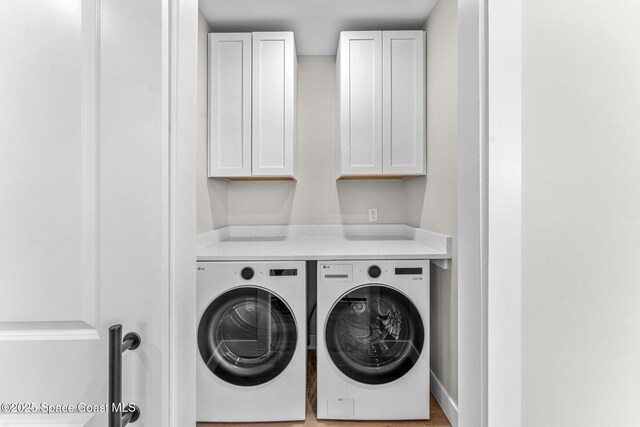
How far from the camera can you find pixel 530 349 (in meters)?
0.55

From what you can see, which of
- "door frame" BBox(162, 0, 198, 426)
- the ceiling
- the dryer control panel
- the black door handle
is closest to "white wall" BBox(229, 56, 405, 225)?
the ceiling

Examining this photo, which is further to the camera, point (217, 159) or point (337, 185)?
point (337, 185)

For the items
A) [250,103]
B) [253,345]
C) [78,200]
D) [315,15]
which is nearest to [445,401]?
[253,345]

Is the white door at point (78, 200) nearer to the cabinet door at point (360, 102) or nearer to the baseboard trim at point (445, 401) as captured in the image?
the baseboard trim at point (445, 401)

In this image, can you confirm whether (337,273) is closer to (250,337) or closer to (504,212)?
(250,337)

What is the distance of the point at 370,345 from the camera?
77.6 inches

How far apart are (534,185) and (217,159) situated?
85.9 inches

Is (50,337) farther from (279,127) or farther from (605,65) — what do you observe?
(279,127)

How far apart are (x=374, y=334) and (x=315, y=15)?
7.05ft

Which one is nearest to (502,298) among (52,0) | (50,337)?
(50,337)

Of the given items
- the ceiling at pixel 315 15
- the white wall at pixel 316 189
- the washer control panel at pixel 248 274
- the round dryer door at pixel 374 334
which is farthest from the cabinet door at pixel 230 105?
the round dryer door at pixel 374 334

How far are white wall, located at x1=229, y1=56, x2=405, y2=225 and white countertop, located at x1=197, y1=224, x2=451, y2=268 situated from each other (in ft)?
0.26

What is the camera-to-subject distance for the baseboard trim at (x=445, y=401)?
187cm

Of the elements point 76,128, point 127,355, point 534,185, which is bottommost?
point 127,355
